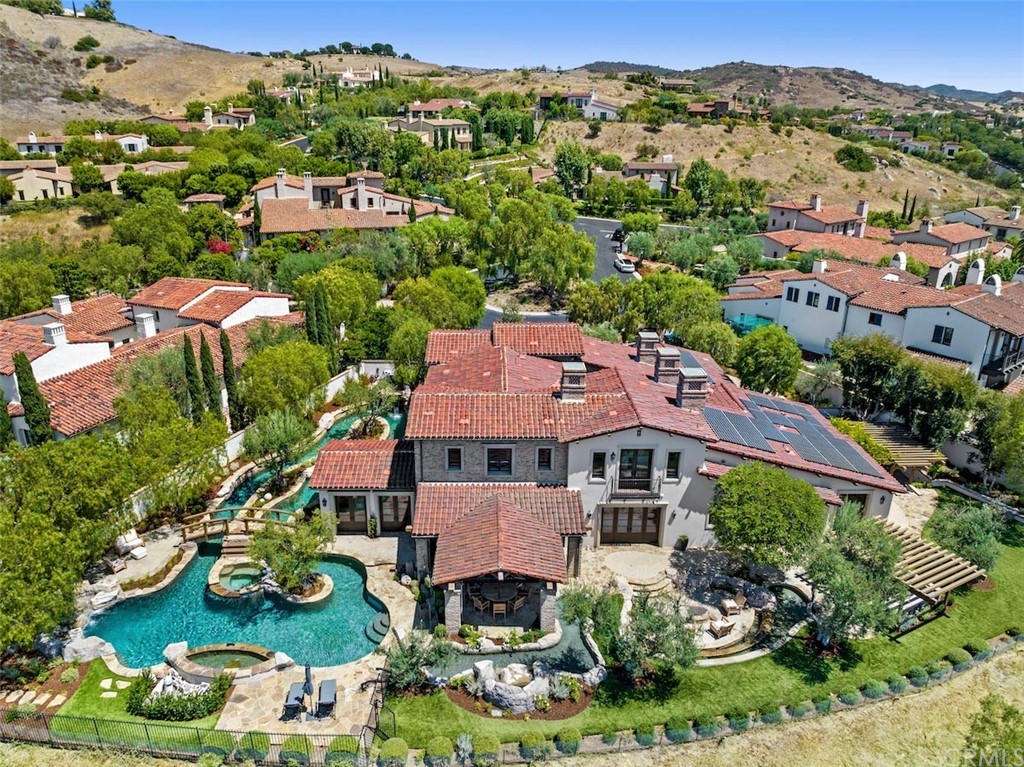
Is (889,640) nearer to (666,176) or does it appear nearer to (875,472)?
(875,472)

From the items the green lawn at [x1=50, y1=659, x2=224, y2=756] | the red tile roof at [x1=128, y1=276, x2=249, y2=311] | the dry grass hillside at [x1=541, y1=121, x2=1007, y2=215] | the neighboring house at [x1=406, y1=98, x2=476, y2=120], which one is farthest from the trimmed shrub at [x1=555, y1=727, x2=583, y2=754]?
the neighboring house at [x1=406, y1=98, x2=476, y2=120]

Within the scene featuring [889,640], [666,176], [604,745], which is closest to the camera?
[604,745]

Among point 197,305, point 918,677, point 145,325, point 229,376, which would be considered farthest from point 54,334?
point 918,677

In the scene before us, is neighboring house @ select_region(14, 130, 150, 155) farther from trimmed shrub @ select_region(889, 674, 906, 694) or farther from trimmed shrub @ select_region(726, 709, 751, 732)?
trimmed shrub @ select_region(889, 674, 906, 694)

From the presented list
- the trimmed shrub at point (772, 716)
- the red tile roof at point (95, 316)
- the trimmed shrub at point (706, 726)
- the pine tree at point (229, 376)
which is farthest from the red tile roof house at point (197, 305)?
the trimmed shrub at point (772, 716)

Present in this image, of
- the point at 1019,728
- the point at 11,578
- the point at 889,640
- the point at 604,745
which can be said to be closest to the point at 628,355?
the point at 889,640

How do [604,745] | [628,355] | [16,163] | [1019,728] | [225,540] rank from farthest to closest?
[16,163], [628,355], [225,540], [604,745], [1019,728]

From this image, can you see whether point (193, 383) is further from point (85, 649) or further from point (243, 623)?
point (85, 649)
